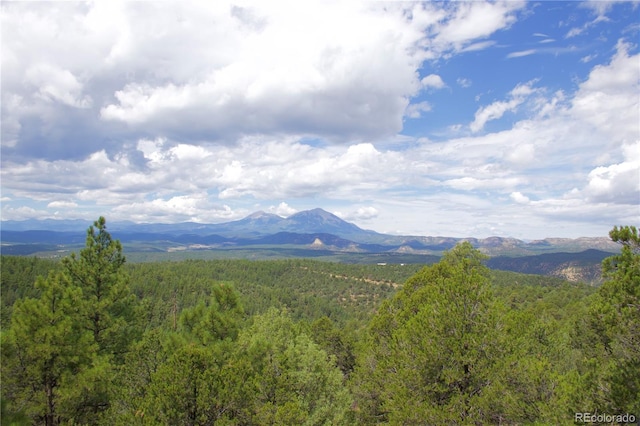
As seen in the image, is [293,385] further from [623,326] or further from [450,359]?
[623,326]

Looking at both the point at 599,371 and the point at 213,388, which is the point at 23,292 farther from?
the point at 599,371

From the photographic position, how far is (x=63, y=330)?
1453 cm

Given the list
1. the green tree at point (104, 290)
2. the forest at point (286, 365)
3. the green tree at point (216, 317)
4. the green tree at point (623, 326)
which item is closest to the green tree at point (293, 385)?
the forest at point (286, 365)

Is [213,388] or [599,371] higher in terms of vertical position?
[599,371]

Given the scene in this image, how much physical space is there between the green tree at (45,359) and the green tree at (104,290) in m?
4.31

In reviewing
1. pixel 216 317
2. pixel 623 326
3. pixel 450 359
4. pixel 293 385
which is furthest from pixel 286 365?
pixel 623 326

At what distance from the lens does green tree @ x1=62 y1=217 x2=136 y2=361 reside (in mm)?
20016

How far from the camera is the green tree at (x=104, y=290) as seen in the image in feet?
65.7

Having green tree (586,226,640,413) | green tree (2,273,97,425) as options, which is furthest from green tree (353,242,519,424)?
green tree (2,273,97,425)

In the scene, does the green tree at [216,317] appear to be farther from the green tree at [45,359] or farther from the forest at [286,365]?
the green tree at [45,359]

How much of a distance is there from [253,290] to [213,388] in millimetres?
137101

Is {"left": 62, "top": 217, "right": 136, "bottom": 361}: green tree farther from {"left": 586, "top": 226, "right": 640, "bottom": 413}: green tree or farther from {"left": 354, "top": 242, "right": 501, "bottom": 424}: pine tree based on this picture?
{"left": 586, "top": 226, "right": 640, "bottom": 413}: green tree

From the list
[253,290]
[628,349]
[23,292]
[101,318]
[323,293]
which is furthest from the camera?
[323,293]

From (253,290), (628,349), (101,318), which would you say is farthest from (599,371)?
(253,290)
